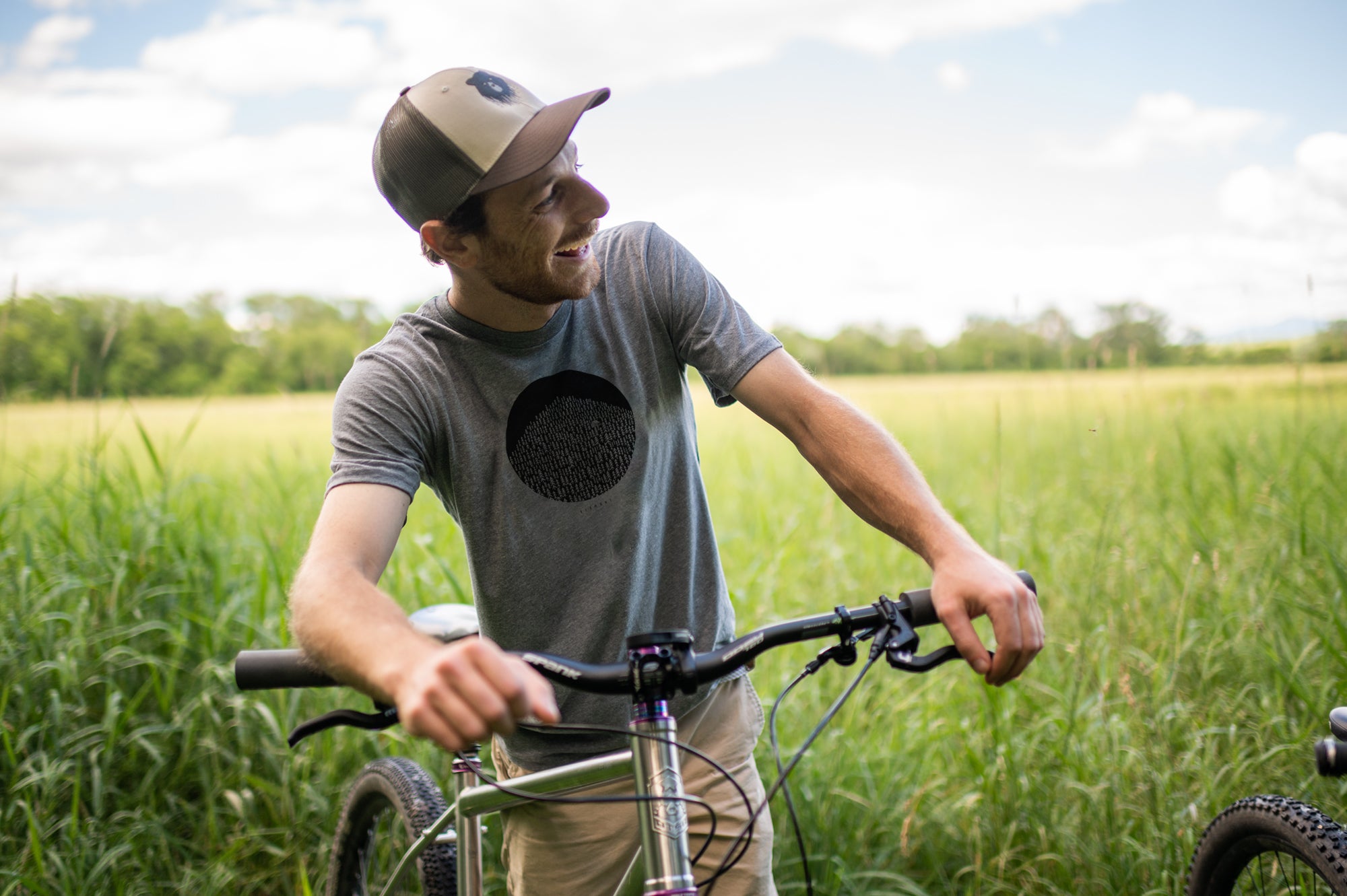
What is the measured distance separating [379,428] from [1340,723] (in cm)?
178

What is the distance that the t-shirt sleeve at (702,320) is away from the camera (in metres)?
1.96

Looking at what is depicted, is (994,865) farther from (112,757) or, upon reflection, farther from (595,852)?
(112,757)

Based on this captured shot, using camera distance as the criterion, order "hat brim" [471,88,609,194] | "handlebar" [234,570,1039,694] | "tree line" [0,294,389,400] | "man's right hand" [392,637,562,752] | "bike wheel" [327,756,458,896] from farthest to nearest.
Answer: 1. "tree line" [0,294,389,400]
2. "bike wheel" [327,756,458,896]
3. "hat brim" [471,88,609,194]
4. "handlebar" [234,570,1039,694]
5. "man's right hand" [392,637,562,752]

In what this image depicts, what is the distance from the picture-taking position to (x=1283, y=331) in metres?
4.22

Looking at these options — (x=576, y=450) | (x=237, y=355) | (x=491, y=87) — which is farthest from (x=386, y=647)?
(x=237, y=355)

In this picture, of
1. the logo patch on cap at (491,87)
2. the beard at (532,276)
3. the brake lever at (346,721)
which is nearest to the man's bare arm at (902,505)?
the beard at (532,276)

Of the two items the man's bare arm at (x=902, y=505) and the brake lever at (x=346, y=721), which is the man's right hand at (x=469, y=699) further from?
the brake lever at (x=346, y=721)

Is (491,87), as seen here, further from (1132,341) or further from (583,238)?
(1132,341)

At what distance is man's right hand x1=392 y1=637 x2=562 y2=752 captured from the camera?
99cm

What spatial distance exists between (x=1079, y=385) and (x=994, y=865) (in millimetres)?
3985

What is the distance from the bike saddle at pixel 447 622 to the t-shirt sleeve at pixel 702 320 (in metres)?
0.73

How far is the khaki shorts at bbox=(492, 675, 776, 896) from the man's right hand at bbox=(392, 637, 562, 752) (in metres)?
1.11

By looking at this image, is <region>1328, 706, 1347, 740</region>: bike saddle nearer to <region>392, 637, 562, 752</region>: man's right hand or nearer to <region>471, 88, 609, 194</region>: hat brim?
<region>392, 637, 562, 752</region>: man's right hand

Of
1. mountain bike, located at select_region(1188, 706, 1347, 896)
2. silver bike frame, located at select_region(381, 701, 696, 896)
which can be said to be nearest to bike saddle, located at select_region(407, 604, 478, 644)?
silver bike frame, located at select_region(381, 701, 696, 896)
